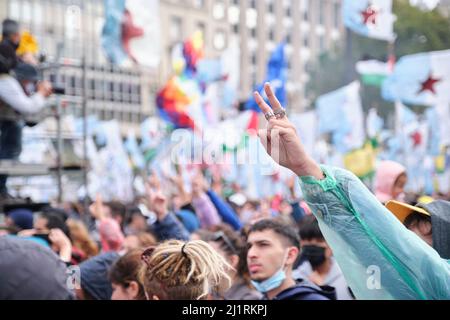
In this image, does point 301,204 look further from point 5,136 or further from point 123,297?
point 123,297

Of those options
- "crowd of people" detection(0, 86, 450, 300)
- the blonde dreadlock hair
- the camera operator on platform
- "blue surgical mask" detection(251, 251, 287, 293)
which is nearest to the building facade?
the camera operator on platform

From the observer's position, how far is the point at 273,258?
164 inches

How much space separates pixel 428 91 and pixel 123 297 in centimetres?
1048

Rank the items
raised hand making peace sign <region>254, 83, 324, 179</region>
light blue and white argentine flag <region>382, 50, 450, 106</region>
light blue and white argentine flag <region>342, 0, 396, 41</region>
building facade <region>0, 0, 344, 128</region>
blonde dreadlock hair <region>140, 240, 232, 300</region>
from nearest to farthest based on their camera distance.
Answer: raised hand making peace sign <region>254, 83, 324, 179</region>
blonde dreadlock hair <region>140, 240, 232, 300</region>
light blue and white argentine flag <region>342, 0, 396, 41</region>
light blue and white argentine flag <region>382, 50, 450, 106</region>
building facade <region>0, 0, 344, 128</region>

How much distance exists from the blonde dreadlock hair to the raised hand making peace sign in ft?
2.10

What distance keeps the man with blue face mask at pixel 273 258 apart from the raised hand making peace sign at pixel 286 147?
1.76 m

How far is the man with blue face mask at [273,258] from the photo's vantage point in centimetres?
404

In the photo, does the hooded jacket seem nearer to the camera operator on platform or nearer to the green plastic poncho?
the green plastic poncho

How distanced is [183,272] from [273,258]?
1583 mm

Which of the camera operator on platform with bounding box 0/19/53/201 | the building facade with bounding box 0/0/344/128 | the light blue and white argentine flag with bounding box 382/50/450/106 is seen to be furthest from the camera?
the building facade with bounding box 0/0/344/128

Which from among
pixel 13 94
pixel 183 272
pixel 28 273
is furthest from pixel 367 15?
pixel 28 273

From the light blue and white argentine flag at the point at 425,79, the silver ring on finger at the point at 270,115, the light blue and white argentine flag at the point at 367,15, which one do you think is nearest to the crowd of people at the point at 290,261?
the silver ring on finger at the point at 270,115

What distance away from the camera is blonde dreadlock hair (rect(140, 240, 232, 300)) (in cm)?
261
